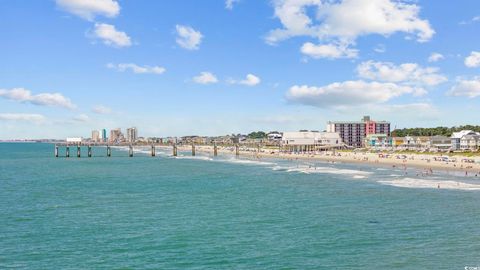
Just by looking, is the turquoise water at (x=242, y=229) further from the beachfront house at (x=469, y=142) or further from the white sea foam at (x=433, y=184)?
the beachfront house at (x=469, y=142)

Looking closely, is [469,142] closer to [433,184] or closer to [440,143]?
[440,143]

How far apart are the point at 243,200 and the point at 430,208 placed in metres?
19.3

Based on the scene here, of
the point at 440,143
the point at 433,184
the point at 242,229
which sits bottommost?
the point at 242,229

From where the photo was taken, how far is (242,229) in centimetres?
3444

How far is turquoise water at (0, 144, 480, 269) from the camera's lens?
2620 cm

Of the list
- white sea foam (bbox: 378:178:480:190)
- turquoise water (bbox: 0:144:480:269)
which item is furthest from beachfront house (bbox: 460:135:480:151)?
turquoise water (bbox: 0:144:480:269)

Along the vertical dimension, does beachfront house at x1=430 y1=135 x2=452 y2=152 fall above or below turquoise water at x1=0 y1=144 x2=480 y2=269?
above

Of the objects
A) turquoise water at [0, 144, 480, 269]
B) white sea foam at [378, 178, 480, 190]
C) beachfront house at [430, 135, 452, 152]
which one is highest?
beachfront house at [430, 135, 452, 152]

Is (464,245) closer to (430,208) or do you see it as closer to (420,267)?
(420,267)

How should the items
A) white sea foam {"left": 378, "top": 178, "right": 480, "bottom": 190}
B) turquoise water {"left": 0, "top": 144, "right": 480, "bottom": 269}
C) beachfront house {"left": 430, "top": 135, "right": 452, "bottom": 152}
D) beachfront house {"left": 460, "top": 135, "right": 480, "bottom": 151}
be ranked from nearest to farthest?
turquoise water {"left": 0, "top": 144, "right": 480, "bottom": 269} → white sea foam {"left": 378, "top": 178, "right": 480, "bottom": 190} → beachfront house {"left": 460, "top": 135, "right": 480, "bottom": 151} → beachfront house {"left": 430, "top": 135, "right": 452, "bottom": 152}

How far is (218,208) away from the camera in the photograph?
45031mm

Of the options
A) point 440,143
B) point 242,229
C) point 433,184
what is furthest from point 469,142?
point 242,229

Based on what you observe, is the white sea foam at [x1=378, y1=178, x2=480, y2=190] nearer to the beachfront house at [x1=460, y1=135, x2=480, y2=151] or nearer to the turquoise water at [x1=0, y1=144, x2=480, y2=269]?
the turquoise water at [x1=0, y1=144, x2=480, y2=269]

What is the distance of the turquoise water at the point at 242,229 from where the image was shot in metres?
26.2
